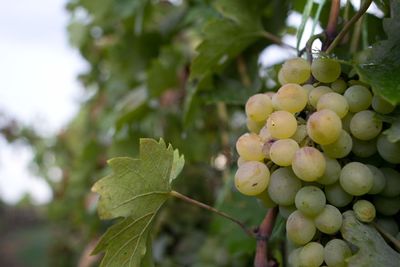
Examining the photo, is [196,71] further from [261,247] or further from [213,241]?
[213,241]

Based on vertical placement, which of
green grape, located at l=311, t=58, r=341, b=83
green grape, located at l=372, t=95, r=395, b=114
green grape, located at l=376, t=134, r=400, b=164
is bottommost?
green grape, located at l=376, t=134, r=400, b=164

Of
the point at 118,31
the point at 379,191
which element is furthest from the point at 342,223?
the point at 118,31

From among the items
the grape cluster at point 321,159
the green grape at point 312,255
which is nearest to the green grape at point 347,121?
the grape cluster at point 321,159

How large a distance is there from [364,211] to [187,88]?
62 cm

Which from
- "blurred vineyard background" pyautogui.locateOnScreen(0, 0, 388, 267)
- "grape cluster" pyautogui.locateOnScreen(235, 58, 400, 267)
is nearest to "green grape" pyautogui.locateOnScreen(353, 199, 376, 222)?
"grape cluster" pyautogui.locateOnScreen(235, 58, 400, 267)

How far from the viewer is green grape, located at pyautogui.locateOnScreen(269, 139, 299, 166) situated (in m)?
0.43

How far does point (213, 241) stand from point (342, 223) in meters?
0.72

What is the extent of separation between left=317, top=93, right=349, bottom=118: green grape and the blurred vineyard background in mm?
137

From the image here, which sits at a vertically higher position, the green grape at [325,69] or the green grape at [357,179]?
the green grape at [325,69]

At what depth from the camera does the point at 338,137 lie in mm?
418

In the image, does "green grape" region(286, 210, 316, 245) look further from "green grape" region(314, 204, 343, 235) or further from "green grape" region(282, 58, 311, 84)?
"green grape" region(282, 58, 311, 84)

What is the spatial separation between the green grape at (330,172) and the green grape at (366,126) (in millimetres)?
32

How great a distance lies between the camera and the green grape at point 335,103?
424 mm

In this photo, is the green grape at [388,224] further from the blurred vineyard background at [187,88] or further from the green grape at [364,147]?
the blurred vineyard background at [187,88]
